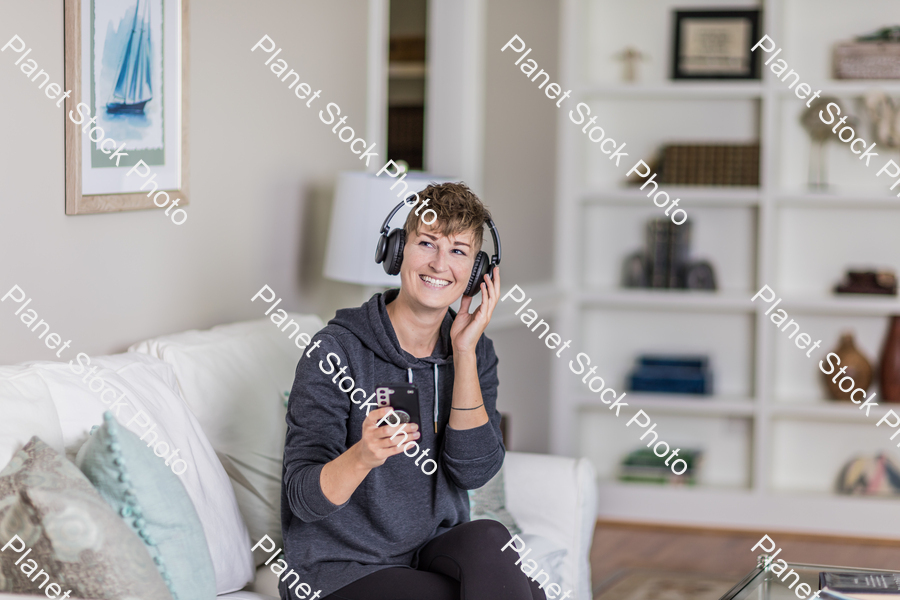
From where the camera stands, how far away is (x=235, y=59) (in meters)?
2.21

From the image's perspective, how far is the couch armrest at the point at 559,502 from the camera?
193 cm

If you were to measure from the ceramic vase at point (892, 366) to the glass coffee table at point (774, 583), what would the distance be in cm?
171

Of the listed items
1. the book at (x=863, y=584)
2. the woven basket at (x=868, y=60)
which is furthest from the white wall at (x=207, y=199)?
the woven basket at (x=868, y=60)

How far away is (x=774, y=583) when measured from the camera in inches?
72.7

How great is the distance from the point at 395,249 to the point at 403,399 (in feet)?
1.24

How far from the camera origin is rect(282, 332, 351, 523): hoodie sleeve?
1.45 m

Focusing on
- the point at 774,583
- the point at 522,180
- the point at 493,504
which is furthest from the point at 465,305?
the point at 522,180

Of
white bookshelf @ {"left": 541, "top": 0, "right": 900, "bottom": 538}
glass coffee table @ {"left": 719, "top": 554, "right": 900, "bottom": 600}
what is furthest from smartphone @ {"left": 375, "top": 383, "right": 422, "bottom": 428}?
white bookshelf @ {"left": 541, "top": 0, "right": 900, "bottom": 538}

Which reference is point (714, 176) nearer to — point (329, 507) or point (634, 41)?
point (634, 41)

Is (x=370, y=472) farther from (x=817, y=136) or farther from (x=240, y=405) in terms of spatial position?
(x=817, y=136)

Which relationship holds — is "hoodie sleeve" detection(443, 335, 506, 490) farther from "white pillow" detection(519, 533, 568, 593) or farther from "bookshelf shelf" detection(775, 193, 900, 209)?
"bookshelf shelf" detection(775, 193, 900, 209)

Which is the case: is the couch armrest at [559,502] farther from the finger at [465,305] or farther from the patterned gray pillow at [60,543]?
the patterned gray pillow at [60,543]

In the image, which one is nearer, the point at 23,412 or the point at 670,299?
the point at 23,412

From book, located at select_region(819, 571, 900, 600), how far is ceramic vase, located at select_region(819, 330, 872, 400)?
1740 millimetres
